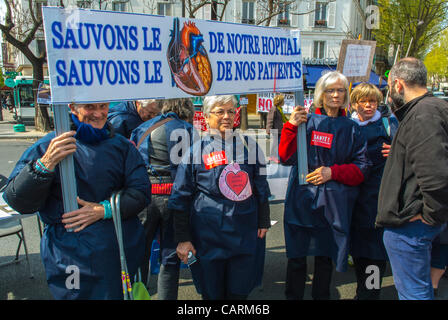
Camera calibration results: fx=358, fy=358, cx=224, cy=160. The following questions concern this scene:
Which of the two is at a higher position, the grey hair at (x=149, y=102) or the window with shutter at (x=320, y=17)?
the window with shutter at (x=320, y=17)

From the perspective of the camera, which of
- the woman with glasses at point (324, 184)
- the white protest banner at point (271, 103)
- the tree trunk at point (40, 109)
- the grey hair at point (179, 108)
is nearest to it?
the woman with glasses at point (324, 184)

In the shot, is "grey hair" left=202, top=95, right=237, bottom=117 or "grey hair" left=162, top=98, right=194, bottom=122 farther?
"grey hair" left=162, top=98, right=194, bottom=122

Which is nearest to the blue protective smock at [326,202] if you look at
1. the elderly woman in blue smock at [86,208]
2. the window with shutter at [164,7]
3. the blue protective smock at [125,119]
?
the elderly woman in blue smock at [86,208]

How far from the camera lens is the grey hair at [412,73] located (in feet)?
6.77

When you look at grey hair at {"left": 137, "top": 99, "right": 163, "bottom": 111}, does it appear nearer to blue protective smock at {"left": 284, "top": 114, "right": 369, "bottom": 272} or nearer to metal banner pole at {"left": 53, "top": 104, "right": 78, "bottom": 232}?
blue protective smock at {"left": 284, "top": 114, "right": 369, "bottom": 272}

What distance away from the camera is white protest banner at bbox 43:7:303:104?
1.68 metres

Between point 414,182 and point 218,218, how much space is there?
1160 millimetres

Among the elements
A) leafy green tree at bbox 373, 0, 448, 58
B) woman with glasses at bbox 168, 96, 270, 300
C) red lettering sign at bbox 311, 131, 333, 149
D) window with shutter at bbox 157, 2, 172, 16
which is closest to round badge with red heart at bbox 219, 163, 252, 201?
woman with glasses at bbox 168, 96, 270, 300

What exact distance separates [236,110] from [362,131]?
1.10m

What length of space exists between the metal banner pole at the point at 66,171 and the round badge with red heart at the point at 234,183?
35.0 inches

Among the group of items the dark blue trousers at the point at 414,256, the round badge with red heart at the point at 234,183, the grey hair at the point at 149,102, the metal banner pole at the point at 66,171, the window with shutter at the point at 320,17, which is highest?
the window with shutter at the point at 320,17

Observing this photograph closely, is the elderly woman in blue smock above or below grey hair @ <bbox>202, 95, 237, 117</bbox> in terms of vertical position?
below

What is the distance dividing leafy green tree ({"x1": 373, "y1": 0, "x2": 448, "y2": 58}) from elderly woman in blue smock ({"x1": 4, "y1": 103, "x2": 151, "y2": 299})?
15.7 m

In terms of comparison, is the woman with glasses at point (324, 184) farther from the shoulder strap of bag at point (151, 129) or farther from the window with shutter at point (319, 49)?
the window with shutter at point (319, 49)
